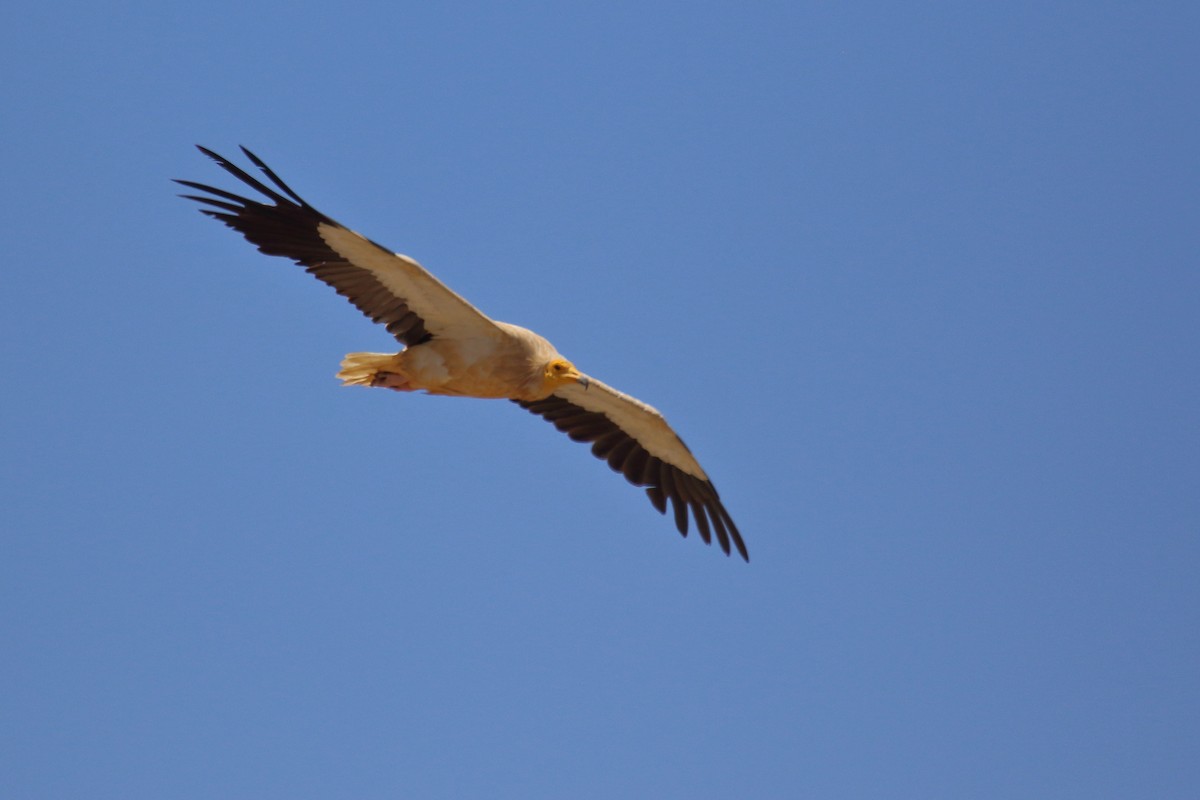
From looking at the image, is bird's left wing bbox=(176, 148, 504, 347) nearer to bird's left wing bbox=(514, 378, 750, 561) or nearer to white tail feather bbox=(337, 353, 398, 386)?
white tail feather bbox=(337, 353, 398, 386)

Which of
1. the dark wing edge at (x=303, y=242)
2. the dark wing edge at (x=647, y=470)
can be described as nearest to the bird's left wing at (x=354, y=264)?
the dark wing edge at (x=303, y=242)

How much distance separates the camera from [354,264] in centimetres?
1087

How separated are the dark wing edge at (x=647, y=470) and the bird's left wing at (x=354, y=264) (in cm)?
223

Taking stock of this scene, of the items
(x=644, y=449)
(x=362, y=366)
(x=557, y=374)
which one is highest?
(x=644, y=449)

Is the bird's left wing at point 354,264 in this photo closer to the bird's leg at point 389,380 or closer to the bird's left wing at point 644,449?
the bird's leg at point 389,380

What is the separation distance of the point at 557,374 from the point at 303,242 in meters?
2.14

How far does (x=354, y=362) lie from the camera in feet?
36.4

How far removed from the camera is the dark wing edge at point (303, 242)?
1023 cm

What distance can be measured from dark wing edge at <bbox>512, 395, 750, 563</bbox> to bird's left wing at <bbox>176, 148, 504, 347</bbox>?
2228 mm

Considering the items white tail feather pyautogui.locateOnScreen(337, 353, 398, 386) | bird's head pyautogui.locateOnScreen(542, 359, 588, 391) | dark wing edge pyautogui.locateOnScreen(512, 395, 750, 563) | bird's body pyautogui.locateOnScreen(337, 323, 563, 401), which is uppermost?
dark wing edge pyautogui.locateOnScreen(512, 395, 750, 563)

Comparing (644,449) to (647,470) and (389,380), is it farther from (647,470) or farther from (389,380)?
(389,380)

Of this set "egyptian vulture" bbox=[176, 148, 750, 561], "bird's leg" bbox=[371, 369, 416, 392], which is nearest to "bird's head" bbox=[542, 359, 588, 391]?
"egyptian vulture" bbox=[176, 148, 750, 561]

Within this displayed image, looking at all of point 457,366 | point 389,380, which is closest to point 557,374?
point 457,366

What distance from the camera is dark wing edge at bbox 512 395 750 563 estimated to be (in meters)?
13.4
